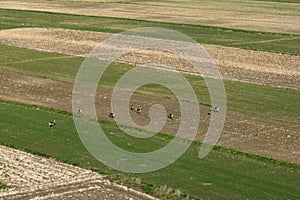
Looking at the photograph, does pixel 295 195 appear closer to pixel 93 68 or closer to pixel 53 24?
pixel 93 68

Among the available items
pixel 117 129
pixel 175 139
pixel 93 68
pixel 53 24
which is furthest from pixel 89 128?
pixel 53 24

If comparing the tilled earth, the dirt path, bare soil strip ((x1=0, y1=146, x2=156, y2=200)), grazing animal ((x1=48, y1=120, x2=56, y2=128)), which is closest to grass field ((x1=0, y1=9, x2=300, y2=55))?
the dirt path

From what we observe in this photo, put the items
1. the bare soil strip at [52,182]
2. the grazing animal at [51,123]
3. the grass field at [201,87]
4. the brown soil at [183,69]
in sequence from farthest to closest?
the grass field at [201,87]
the grazing animal at [51,123]
the brown soil at [183,69]
the bare soil strip at [52,182]

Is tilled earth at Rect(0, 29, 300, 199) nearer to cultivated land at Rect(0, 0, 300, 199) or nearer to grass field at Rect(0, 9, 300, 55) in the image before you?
cultivated land at Rect(0, 0, 300, 199)

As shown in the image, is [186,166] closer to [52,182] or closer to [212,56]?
[52,182]

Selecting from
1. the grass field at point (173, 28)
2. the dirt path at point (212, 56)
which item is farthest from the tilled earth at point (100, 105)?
the grass field at point (173, 28)

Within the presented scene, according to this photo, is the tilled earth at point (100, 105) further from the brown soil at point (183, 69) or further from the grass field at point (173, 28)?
the grass field at point (173, 28)
